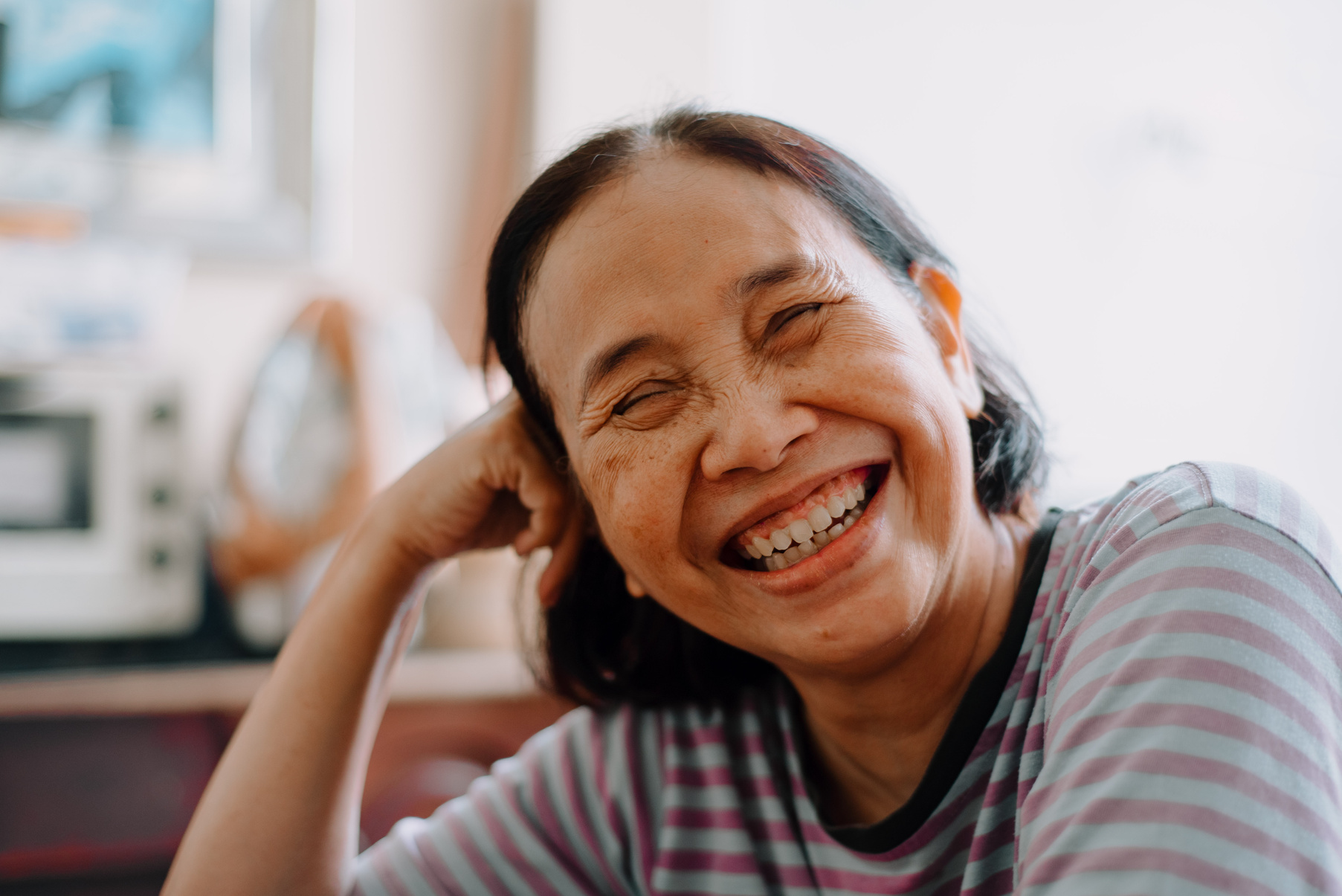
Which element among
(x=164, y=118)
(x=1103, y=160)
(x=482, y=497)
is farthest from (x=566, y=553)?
(x=164, y=118)

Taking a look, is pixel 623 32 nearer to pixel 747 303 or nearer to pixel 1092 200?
pixel 1092 200

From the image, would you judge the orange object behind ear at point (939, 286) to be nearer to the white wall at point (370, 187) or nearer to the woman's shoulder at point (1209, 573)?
the woman's shoulder at point (1209, 573)

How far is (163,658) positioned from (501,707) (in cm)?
48

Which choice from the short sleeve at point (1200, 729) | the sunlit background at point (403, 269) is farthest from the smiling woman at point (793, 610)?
the sunlit background at point (403, 269)

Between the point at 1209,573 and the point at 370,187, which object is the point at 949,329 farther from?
the point at 370,187

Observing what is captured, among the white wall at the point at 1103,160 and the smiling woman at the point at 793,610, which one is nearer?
the smiling woman at the point at 793,610

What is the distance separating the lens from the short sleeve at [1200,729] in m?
0.50

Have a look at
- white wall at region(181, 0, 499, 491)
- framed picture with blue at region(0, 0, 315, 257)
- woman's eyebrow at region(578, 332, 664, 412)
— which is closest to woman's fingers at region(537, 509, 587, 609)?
woman's eyebrow at region(578, 332, 664, 412)

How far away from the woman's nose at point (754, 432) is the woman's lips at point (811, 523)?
5cm

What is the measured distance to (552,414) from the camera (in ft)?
3.18

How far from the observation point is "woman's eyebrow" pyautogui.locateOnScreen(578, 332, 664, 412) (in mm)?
791

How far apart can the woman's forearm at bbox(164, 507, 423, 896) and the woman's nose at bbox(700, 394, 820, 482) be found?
0.48 meters

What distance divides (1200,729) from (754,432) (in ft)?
1.14

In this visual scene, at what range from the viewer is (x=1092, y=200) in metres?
1.75
